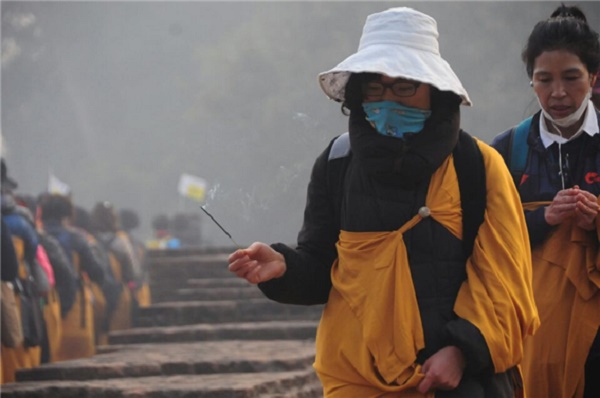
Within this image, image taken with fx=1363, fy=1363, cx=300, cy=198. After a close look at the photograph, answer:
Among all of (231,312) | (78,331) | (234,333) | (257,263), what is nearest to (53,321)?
(78,331)

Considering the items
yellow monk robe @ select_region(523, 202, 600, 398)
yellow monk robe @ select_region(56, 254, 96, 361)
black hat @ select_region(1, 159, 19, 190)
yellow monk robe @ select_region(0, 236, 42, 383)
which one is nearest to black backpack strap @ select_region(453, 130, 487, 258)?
yellow monk robe @ select_region(523, 202, 600, 398)

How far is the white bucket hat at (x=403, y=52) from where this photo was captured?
3744mm

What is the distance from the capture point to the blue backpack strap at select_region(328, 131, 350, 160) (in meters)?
4.00

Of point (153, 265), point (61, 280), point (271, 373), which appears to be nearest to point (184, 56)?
point (153, 265)

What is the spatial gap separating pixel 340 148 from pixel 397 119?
271 mm

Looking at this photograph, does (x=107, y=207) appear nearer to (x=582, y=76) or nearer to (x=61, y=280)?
(x=61, y=280)

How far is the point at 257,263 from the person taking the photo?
3918mm

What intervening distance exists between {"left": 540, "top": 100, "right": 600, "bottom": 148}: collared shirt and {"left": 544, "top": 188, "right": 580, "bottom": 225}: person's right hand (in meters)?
0.28

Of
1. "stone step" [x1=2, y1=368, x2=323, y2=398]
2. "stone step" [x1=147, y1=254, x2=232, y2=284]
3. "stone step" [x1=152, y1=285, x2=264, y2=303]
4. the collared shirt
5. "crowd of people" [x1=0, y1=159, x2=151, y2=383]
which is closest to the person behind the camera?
the collared shirt

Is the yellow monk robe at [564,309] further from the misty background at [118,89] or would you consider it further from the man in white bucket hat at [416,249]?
the misty background at [118,89]

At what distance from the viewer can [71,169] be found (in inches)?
2729

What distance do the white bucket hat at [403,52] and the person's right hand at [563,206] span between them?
684 mm

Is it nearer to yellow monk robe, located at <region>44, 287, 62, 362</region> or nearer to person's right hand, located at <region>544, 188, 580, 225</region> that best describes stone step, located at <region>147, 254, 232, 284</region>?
yellow monk robe, located at <region>44, 287, 62, 362</region>

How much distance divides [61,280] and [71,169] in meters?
57.0
